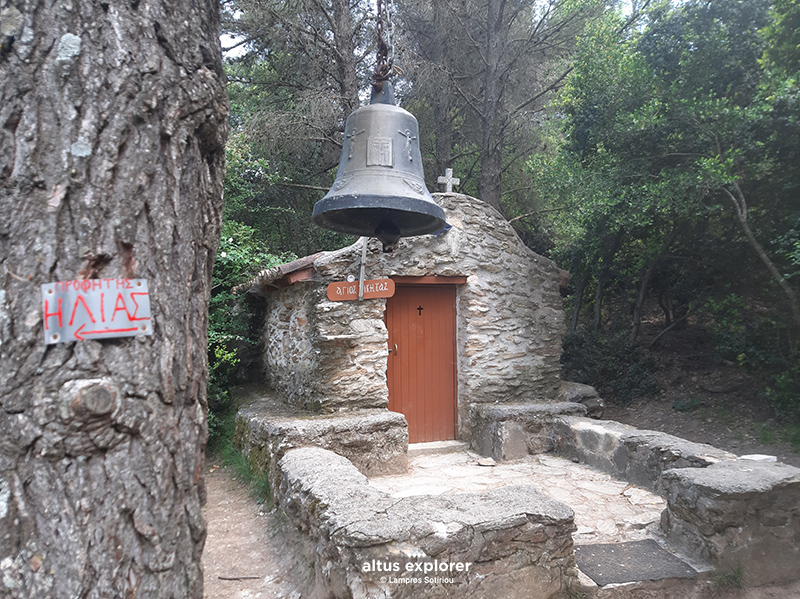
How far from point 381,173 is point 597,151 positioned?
542 centimetres

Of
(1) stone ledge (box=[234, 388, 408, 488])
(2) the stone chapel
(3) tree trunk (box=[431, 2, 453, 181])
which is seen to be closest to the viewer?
(1) stone ledge (box=[234, 388, 408, 488])

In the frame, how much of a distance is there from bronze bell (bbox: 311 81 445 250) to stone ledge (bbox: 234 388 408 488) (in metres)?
2.08

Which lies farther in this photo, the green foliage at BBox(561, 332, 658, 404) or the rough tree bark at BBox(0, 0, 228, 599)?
the green foliage at BBox(561, 332, 658, 404)

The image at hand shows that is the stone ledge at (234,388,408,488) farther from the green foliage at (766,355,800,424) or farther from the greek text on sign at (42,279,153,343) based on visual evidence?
the green foliage at (766,355,800,424)

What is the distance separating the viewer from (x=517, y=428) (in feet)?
17.2

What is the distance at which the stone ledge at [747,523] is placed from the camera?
2914 mm

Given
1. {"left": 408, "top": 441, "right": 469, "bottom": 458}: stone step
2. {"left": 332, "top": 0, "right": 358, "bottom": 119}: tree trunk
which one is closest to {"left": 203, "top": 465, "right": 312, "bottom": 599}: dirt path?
{"left": 408, "top": 441, "right": 469, "bottom": 458}: stone step

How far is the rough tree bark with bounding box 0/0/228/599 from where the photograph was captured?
1108mm

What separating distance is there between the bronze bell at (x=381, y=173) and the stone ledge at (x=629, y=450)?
8.59 ft

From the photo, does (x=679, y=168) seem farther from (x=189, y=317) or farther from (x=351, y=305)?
(x=189, y=317)

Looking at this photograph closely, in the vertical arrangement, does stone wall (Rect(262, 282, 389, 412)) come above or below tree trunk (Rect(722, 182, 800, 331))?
below

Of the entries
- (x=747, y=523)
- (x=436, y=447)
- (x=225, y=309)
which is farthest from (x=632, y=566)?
(x=225, y=309)

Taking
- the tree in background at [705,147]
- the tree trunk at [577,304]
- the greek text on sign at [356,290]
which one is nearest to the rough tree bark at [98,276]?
the greek text on sign at [356,290]

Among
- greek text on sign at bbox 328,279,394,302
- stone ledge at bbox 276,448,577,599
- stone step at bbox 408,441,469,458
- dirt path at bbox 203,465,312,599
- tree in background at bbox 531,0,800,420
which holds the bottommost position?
dirt path at bbox 203,465,312,599
